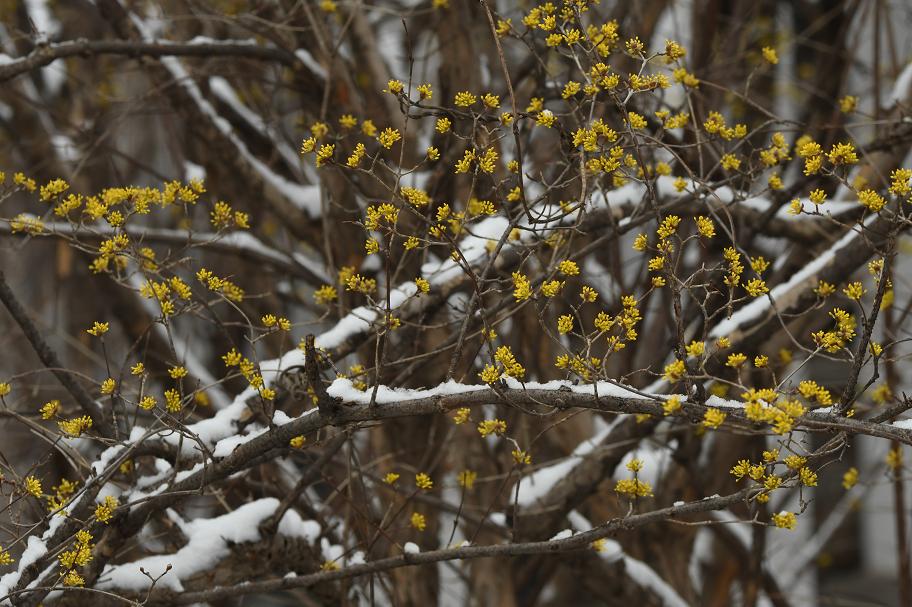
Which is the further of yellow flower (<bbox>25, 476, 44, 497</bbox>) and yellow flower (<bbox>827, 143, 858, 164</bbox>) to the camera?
yellow flower (<bbox>25, 476, 44, 497</bbox>)

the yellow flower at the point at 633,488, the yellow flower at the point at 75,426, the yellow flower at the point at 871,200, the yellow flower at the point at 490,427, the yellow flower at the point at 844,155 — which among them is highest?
the yellow flower at the point at 844,155

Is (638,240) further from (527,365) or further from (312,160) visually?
(312,160)

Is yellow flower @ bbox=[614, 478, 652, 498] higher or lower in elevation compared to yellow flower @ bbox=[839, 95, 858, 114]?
lower

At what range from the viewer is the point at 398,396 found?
276 cm

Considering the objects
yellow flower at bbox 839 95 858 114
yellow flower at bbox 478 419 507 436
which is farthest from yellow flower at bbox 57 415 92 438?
yellow flower at bbox 839 95 858 114

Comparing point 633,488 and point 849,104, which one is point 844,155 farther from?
point 849,104

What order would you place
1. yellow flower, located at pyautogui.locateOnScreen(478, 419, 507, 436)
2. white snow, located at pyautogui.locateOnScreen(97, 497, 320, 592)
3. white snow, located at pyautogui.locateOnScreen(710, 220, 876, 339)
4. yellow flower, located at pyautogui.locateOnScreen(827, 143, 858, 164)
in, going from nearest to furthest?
yellow flower, located at pyautogui.locateOnScreen(827, 143, 858, 164) < yellow flower, located at pyautogui.locateOnScreen(478, 419, 507, 436) < white snow, located at pyautogui.locateOnScreen(97, 497, 320, 592) < white snow, located at pyautogui.locateOnScreen(710, 220, 876, 339)

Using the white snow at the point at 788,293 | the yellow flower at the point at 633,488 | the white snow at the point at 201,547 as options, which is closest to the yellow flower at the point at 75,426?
the white snow at the point at 201,547

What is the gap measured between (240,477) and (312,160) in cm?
315

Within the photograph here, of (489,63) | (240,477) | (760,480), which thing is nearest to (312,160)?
(489,63)

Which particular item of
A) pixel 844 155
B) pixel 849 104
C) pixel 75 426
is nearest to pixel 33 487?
pixel 75 426

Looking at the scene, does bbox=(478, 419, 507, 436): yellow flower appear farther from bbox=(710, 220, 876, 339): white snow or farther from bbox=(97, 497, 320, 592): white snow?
bbox=(710, 220, 876, 339): white snow

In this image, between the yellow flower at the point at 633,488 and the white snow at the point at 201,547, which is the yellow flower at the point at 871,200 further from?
the white snow at the point at 201,547

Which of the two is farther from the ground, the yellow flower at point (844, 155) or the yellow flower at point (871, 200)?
the yellow flower at point (844, 155)
